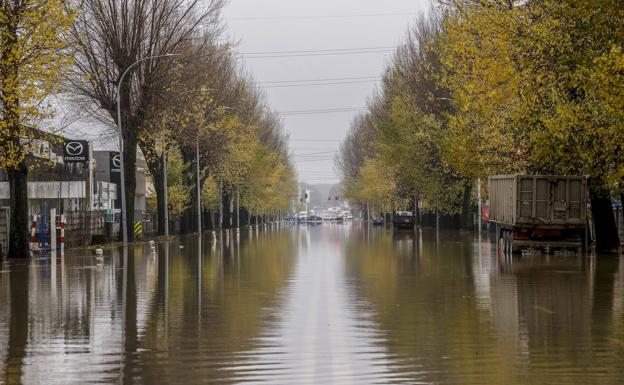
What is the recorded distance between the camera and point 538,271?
30.8 metres

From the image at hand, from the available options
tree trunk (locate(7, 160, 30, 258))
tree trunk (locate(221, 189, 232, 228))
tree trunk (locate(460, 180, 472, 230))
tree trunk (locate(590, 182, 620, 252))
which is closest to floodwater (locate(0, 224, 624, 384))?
tree trunk (locate(7, 160, 30, 258))

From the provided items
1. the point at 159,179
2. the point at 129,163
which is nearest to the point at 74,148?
the point at 129,163

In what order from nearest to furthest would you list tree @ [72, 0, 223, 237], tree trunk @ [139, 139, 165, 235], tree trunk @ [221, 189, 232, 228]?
1. tree @ [72, 0, 223, 237]
2. tree trunk @ [139, 139, 165, 235]
3. tree trunk @ [221, 189, 232, 228]

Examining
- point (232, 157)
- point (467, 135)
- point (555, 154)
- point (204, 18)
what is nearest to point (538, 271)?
point (555, 154)

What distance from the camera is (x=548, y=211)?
4053 cm

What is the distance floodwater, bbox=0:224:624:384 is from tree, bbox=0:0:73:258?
612cm

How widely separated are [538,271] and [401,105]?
48.5 meters

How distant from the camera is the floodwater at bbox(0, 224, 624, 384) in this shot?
12.1 meters

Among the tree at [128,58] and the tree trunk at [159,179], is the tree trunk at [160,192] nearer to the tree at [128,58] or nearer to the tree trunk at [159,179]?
the tree trunk at [159,179]

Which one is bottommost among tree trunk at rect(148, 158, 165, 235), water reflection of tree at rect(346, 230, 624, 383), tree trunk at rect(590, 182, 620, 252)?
water reflection of tree at rect(346, 230, 624, 383)

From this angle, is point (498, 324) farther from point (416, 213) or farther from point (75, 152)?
point (416, 213)

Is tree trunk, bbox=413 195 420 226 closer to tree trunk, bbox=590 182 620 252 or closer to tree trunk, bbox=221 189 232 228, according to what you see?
tree trunk, bbox=221 189 232 228

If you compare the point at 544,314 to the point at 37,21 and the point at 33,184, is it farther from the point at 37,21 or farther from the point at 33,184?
the point at 33,184

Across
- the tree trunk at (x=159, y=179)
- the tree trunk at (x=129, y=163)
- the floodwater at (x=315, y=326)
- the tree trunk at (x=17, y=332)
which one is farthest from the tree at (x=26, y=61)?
the tree trunk at (x=159, y=179)
